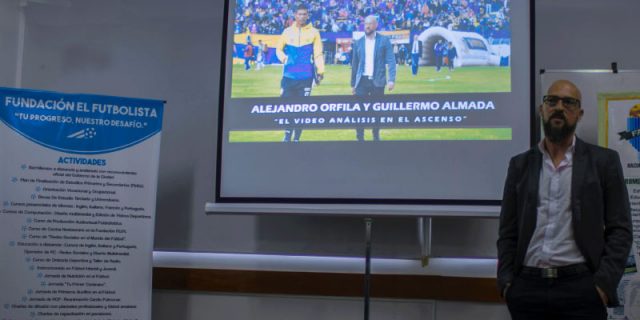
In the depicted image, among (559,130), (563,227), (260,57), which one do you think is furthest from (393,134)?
(563,227)

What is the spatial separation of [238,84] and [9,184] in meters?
1.29

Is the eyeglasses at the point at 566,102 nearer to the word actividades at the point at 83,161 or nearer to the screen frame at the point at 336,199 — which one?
the screen frame at the point at 336,199

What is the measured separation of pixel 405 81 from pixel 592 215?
1334 millimetres

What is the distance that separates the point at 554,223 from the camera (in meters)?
2.46

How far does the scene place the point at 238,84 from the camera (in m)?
3.62

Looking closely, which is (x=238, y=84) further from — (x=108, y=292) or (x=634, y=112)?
(x=634, y=112)

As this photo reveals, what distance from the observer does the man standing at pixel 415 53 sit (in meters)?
3.45

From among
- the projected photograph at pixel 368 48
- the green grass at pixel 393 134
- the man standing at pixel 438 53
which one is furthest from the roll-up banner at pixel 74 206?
the man standing at pixel 438 53

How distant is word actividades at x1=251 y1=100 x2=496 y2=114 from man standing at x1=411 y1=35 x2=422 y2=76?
0.18 m

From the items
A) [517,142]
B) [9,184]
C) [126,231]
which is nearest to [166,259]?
[126,231]

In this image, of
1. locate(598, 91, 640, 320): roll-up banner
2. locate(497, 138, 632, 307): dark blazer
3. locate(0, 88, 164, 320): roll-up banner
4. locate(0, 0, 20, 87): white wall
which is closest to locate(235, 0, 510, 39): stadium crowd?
locate(598, 91, 640, 320): roll-up banner

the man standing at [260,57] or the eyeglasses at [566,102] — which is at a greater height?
the man standing at [260,57]

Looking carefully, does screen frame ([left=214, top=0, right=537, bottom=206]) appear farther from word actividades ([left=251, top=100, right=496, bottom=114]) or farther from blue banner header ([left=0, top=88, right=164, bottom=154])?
blue banner header ([left=0, top=88, right=164, bottom=154])

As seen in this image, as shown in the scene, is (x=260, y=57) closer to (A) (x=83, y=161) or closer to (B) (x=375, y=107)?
(B) (x=375, y=107)
